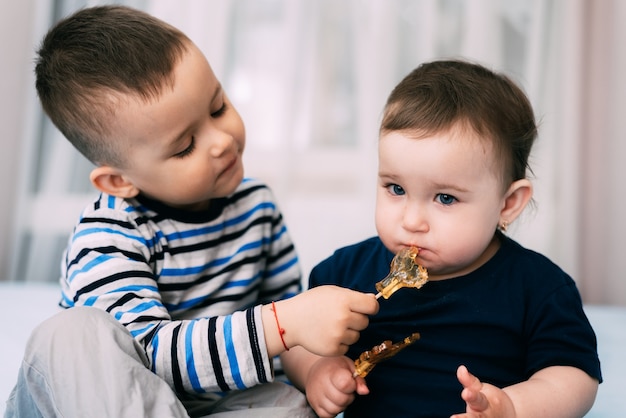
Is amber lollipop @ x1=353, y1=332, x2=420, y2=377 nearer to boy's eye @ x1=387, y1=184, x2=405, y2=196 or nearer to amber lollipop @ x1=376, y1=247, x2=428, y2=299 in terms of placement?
amber lollipop @ x1=376, y1=247, x2=428, y2=299

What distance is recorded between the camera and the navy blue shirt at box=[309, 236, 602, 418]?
2.89 ft

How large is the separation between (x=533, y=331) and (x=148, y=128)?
546mm

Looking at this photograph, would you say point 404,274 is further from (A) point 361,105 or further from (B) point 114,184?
(A) point 361,105

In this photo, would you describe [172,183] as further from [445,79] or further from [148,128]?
[445,79]

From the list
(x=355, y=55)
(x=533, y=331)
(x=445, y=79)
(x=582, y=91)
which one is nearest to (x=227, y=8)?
(x=355, y=55)

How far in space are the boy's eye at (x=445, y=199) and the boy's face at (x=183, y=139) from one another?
1.02 ft

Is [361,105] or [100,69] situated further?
[361,105]

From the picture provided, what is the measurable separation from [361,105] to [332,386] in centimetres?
103

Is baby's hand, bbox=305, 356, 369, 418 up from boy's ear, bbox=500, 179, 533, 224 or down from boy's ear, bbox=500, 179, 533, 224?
down

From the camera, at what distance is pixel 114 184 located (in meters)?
1.04

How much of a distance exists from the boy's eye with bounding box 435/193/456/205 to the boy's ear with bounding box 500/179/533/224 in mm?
80

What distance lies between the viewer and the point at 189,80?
98 centimetres

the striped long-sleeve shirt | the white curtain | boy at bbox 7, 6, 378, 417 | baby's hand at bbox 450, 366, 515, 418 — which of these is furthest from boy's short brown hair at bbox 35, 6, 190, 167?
the white curtain


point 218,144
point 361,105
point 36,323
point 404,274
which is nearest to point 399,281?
point 404,274
